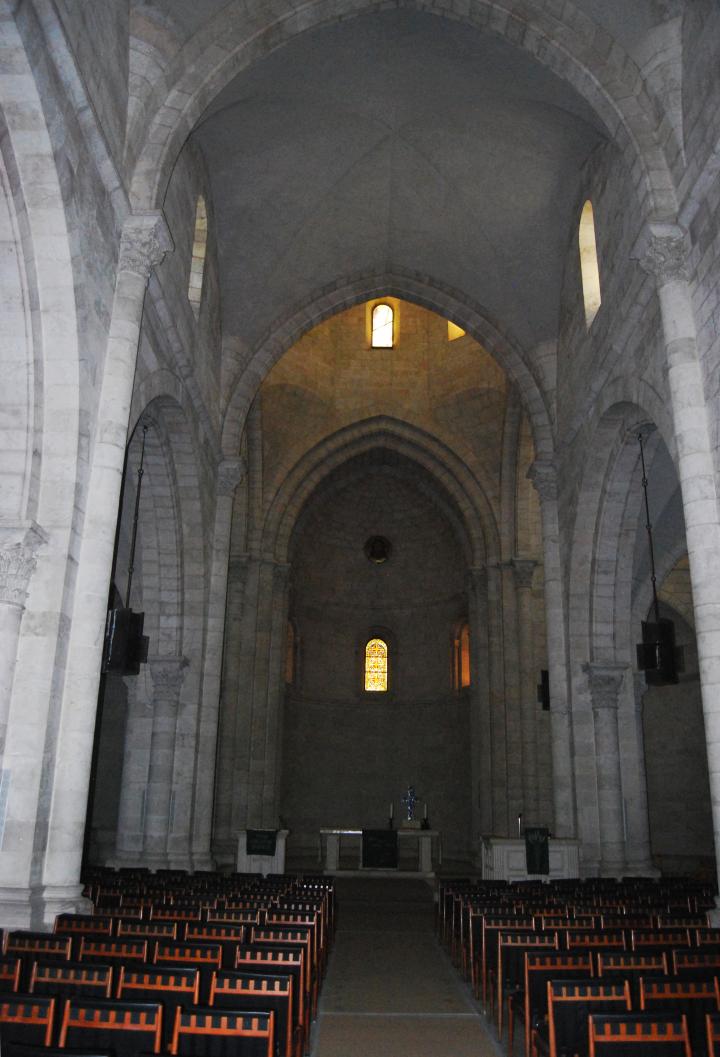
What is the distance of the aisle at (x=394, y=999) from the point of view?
22.9ft

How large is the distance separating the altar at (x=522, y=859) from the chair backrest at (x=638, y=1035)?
11.9 meters

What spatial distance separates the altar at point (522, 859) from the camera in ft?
51.9

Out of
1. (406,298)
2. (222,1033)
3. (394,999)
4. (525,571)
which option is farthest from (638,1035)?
(525,571)

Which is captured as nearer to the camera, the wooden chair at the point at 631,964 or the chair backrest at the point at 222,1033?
the chair backrest at the point at 222,1033

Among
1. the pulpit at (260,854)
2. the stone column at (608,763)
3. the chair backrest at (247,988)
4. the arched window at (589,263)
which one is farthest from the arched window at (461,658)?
the chair backrest at (247,988)

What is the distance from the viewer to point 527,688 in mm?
25391

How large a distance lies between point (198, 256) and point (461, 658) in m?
19.0

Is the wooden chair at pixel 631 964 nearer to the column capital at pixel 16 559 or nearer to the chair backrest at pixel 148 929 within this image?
the chair backrest at pixel 148 929

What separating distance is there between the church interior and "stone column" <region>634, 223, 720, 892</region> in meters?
0.04

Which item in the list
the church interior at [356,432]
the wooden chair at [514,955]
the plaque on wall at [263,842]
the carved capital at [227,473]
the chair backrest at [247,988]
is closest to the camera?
the chair backrest at [247,988]

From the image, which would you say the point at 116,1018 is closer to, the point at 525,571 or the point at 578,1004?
the point at 578,1004

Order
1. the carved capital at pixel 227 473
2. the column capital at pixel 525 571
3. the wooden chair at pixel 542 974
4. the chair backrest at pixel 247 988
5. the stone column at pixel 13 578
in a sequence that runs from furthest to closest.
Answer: the column capital at pixel 525 571
the carved capital at pixel 227 473
the stone column at pixel 13 578
the wooden chair at pixel 542 974
the chair backrest at pixel 247 988

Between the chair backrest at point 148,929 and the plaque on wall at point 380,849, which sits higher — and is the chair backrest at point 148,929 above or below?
above

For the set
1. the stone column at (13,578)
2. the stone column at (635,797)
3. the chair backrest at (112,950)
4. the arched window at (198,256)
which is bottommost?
the chair backrest at (112,950)
